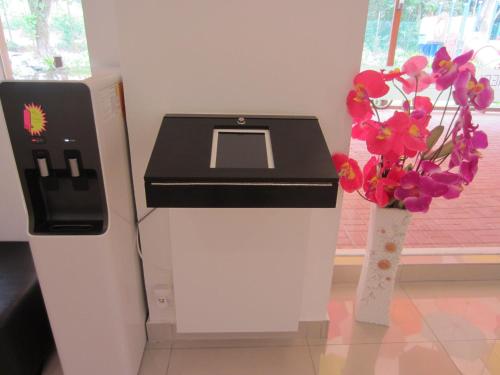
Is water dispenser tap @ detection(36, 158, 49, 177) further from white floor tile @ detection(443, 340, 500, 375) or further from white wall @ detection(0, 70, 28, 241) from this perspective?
white floor tile @ detection(443, 340, 500, 375)

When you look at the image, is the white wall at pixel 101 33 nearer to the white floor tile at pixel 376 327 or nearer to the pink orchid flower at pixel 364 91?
the pink orchid flower at pixel 364 91

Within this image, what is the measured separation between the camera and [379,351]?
1852 mm

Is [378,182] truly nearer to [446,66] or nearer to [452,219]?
[446,66]

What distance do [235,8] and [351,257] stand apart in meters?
1.68

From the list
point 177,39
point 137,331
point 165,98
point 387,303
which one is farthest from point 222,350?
point 177,39

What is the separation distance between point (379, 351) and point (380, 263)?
1.46 ft

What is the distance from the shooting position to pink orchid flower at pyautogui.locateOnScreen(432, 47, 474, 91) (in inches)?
54.8

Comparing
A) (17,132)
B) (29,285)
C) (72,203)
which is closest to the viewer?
(17,132)

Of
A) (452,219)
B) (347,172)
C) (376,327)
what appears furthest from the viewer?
(452,219)

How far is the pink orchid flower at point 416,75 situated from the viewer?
145 cm

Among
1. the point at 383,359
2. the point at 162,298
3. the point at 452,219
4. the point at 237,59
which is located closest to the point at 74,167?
the point at 237,59

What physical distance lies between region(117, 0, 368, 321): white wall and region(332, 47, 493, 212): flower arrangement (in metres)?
0.10

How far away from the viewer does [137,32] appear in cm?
132

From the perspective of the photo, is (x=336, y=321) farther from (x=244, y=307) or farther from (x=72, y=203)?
(x=72, y=203)
